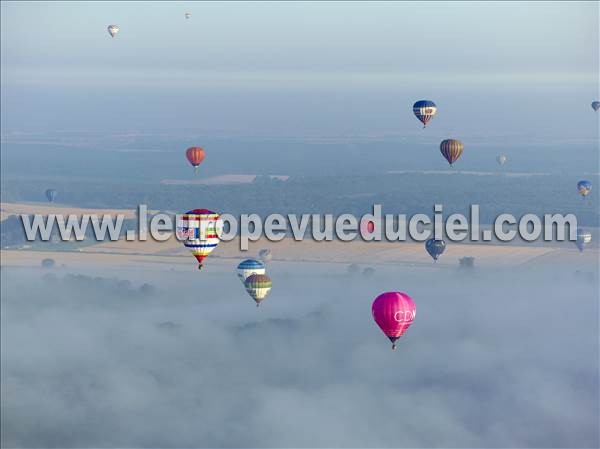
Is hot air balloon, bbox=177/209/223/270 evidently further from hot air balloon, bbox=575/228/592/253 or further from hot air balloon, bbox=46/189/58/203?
hot air balloon, bbox=46/189/58/203

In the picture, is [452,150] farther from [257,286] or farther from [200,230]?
[200,230]

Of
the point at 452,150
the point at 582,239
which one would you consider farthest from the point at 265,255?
the point at 582,239

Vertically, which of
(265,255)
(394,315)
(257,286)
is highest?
(265,255)

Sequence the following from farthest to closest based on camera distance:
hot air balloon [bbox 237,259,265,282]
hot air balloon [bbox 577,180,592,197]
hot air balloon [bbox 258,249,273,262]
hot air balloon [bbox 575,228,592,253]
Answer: hot air balloon [bbox 577,180,592,197] < hot air balloon [bbox 575,228,592,253] < hot air balloon [bbox 258,249,273,262] < hot air balloon [bbox 237,259,265,282]

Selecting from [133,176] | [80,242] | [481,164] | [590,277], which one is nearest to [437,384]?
[590,277]

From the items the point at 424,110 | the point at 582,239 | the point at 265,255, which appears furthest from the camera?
the point at 582,239

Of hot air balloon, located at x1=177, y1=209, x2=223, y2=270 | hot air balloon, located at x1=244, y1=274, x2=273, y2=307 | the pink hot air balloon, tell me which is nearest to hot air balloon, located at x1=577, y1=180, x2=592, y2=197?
hot air balloon, located at x1=244, y1=274, x2=273, y2=307

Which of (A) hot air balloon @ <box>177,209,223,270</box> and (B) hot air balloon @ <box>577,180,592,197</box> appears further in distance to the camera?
(B) hot air balloon @ <box>577,180,592,197</box>

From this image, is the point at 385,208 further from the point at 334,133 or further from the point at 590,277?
the point at 334,133
